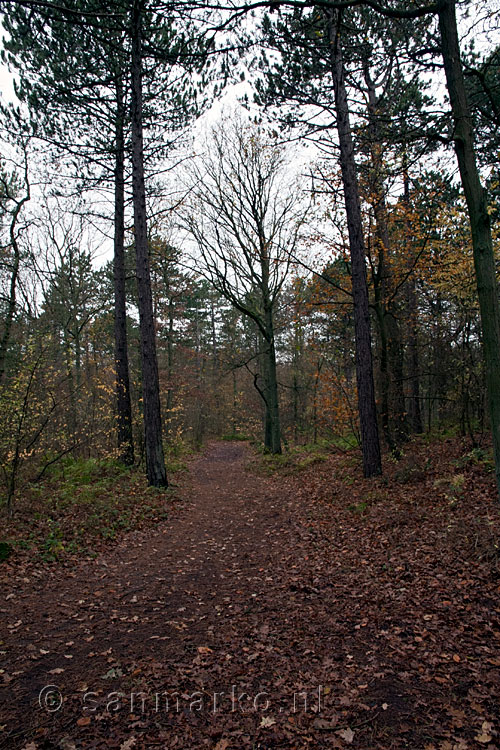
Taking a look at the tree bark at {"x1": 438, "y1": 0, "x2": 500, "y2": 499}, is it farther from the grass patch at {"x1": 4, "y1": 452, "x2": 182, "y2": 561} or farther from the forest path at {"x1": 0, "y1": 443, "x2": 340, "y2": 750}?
the grass patch at {"x1": 4, "y1": 452, "x2": 182, "y2": 561}

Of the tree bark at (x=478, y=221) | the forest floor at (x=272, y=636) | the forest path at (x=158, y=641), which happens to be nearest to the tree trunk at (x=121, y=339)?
the forest floor at (x=272, y=636)

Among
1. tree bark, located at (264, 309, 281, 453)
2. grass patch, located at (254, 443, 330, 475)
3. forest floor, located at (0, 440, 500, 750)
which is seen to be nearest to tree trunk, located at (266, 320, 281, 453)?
tree bark, located at (264, 309, 281, 453)

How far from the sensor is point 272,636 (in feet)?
11.9

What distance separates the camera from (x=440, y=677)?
111 inches

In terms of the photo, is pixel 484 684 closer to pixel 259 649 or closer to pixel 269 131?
pixel 259 649

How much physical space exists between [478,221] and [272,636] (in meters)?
Result: 4.62

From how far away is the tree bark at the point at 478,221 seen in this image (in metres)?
4.08

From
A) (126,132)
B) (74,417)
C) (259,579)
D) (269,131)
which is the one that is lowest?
(259,579)

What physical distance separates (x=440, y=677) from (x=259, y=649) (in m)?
1.45

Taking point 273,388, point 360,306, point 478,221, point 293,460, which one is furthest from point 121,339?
point 478,221

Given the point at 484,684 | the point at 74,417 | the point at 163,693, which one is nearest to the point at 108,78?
the point at 74,417

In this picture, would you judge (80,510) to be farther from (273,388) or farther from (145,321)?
(273,388)

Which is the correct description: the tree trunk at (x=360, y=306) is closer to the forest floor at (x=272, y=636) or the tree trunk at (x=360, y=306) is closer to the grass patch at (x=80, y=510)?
the forest floor at (x=272, y=636)

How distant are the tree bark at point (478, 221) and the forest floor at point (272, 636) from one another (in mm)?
1741
